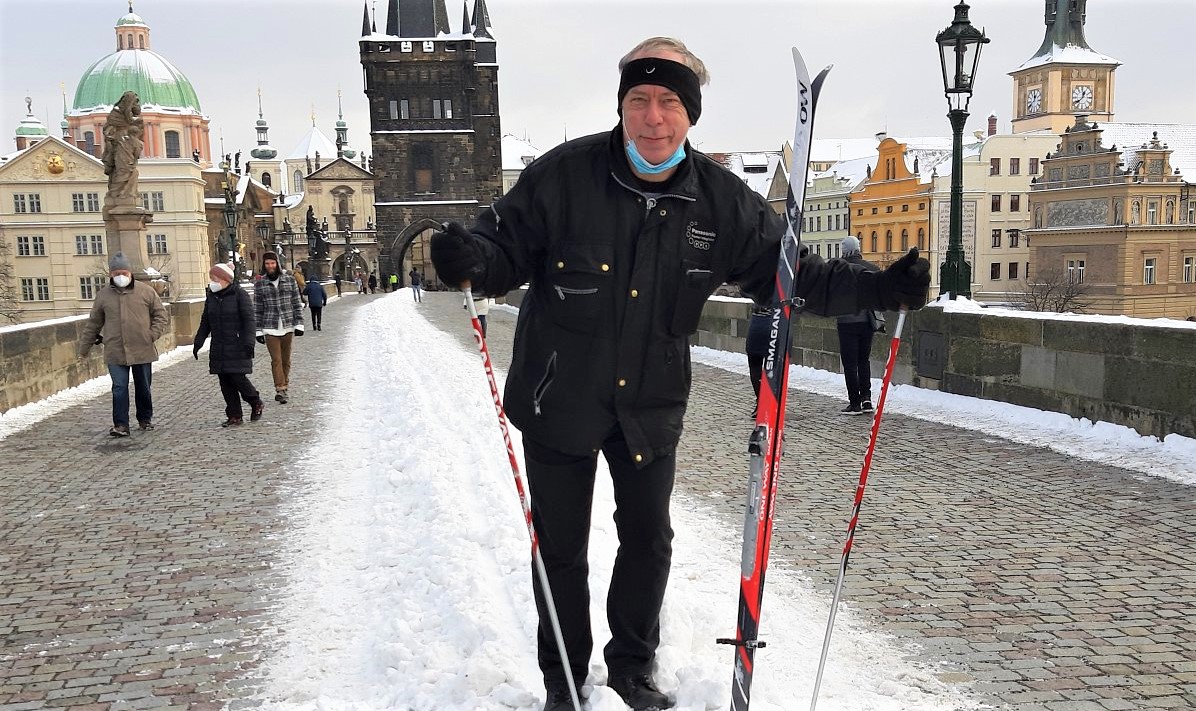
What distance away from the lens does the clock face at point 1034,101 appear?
9806 cm

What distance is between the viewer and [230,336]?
10.5 meters

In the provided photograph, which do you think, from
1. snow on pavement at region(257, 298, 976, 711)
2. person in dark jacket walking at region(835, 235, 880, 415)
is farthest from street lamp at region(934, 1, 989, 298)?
snow on pavement at region(257, 298, 976, 711)

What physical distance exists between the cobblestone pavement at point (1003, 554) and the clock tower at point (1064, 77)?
99176 millimetres

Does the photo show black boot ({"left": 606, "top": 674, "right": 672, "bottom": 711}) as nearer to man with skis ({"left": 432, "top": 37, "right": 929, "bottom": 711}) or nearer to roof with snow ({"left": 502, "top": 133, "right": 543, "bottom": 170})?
man with skis ({"left": 432, "top": 37, "right": 929, "bottom": 711})

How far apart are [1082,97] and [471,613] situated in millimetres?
107632

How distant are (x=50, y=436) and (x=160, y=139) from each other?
97.3 m

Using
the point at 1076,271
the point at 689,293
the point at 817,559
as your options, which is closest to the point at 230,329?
the point at 817,559

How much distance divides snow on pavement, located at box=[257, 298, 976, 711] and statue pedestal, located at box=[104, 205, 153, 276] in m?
14.9

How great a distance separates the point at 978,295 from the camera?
72.6 metres

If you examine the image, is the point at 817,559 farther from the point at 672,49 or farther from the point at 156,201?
the point at 156,201

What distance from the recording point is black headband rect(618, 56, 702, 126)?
2.93m

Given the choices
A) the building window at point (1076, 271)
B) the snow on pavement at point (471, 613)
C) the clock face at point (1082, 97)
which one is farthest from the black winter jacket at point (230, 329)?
the clock face at point (1082, 97)

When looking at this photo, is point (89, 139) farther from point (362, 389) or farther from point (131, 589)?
point (131, 589)

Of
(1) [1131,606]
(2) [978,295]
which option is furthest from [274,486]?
(2) [978,295]
